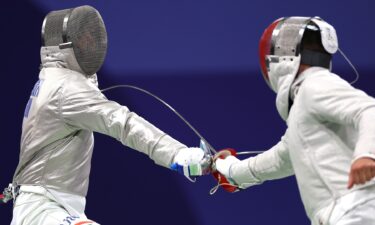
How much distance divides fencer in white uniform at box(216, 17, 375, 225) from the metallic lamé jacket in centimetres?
55

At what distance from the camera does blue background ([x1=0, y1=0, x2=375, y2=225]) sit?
352cm

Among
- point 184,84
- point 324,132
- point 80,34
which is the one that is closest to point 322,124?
point 324,132

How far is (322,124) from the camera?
6.18 feet

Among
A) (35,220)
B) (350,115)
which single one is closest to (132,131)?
(35,220)

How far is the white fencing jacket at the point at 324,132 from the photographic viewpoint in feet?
5.83

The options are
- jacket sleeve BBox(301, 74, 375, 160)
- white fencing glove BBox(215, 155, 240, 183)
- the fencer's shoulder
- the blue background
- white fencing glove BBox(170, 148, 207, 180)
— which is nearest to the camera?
jacket sleeve BBox(301, 74, 375, 160)

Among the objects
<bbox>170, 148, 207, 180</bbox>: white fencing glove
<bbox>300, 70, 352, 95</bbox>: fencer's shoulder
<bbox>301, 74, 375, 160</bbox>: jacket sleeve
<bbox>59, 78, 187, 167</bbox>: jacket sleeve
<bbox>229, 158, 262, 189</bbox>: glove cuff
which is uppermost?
<bbox>300, 70, 352, 95</bbox>: fencer's shoulder

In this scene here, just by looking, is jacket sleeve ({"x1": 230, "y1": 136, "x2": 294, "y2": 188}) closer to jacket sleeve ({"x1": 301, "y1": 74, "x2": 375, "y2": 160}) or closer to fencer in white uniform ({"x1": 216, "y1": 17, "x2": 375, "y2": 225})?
fencer in white uniform ({"x1": 216, "y1": 17, "x2": 375, "y2": 225})

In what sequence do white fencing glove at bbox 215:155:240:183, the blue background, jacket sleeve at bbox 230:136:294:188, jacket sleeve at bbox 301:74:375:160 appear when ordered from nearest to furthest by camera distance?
jacket sleeve at bbox 301:74:375:160
jacket sleeve at bbox 230:136:294:188
white fencing glove at bbox 215:155:240:183
the blue background

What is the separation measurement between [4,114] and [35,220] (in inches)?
60.0

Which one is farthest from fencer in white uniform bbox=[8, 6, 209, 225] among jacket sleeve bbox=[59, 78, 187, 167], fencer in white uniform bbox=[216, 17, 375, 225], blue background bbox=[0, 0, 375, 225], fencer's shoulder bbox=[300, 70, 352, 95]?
blue background bbox=[0, 0, 375, 225]

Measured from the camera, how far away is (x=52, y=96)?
256cm

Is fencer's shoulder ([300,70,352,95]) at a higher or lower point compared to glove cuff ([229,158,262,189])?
higher

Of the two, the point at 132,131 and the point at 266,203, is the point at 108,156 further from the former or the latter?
the point at 132,131
